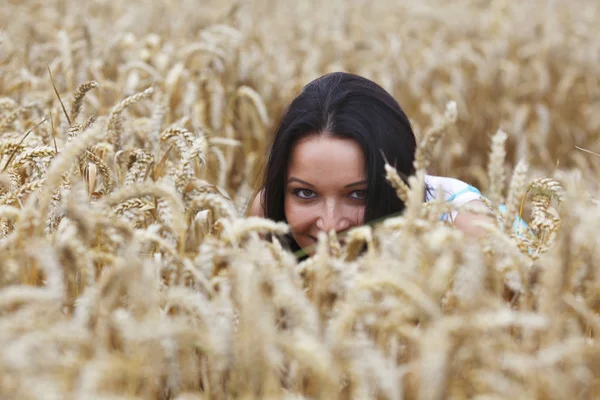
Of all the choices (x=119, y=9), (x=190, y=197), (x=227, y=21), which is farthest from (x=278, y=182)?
(x=119, y=9)

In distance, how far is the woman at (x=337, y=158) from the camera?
5.90 feet

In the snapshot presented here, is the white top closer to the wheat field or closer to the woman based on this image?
the woman

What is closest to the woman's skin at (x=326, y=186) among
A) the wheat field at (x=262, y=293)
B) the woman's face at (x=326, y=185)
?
the woman's face at (x=326, y=185)

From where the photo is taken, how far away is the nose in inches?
69.2

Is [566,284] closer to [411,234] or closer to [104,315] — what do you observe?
[411,234]

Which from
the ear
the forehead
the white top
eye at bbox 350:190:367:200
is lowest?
the ear

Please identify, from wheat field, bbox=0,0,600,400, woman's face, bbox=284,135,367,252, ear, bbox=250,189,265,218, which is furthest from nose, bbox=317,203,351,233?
ear, bbox=250,189,265,218

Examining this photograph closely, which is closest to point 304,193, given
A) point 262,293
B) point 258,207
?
point 258,207

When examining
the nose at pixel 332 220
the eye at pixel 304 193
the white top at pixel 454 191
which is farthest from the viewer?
the white top at pixel 454 191

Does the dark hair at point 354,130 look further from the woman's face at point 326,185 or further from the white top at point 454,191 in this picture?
the white top at point 454,191

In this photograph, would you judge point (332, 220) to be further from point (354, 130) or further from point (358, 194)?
point (354, 130)

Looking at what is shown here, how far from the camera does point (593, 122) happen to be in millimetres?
4125

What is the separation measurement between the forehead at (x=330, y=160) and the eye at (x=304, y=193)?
0.05 metres

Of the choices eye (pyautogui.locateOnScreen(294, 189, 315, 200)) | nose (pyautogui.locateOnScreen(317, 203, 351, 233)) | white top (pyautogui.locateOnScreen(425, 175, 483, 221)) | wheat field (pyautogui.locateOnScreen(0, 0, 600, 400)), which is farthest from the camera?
white top (pyautogui.locateOnScreen(425, 175, 483, 221))
